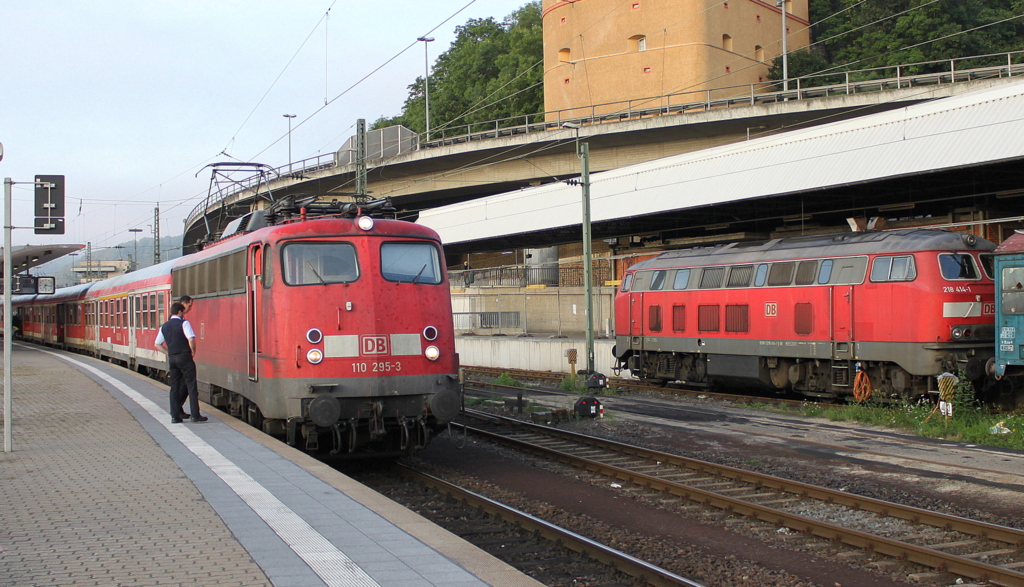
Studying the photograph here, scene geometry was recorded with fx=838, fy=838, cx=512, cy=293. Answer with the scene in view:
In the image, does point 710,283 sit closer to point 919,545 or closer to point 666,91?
point 919,545

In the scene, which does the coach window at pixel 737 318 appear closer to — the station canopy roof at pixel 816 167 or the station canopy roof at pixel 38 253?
the station canopy roof at pixel 816 167

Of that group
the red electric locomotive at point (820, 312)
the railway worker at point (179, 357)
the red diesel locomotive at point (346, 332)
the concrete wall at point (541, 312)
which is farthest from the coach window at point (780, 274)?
the railway worker at point (179, 357)

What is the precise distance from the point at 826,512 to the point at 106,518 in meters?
7.29

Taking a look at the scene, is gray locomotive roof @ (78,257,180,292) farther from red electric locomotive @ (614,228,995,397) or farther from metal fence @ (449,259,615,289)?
metal fence @ (449,259,615,289)

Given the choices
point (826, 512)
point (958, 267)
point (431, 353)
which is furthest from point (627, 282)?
point (826, 512)

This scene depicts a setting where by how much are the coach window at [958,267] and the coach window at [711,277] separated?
18.6 feet

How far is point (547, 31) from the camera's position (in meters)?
65.8

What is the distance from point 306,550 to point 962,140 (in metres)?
17.8

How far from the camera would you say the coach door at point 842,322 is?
1816cm

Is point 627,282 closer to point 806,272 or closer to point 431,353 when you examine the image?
point 806,272

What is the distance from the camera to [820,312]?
61.6ft

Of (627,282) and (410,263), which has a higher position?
(627,282)

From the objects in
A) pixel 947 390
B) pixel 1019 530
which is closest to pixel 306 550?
pixel 1019 530

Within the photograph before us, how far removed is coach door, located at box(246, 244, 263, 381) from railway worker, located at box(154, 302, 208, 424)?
1607mm
